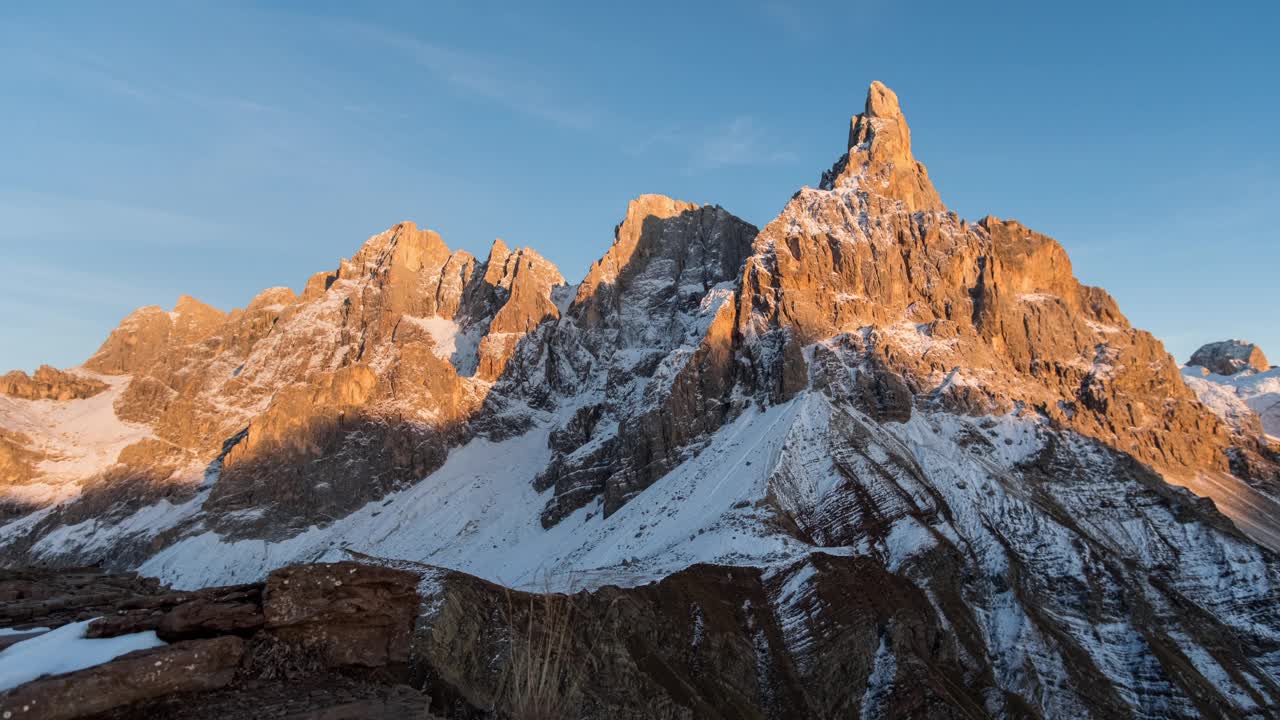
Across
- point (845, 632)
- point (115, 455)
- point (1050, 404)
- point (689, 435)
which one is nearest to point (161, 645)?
point (845, 632)

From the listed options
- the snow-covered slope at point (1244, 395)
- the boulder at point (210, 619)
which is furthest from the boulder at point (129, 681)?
the snow-covered slope at point (1244, 395)

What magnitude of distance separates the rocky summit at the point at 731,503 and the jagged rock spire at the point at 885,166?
71 centimetres

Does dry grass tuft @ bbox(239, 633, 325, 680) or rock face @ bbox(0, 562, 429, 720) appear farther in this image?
dry grass tuft @ bbox(239, 633, 325, 680)

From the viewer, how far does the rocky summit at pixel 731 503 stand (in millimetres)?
19875

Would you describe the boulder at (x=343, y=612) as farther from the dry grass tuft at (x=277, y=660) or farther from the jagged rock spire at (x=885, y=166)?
the jagged rock spire at (x=885, y=166)

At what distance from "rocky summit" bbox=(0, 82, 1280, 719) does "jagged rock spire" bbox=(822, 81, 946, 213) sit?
715 millimetres

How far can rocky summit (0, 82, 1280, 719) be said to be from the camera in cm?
1988

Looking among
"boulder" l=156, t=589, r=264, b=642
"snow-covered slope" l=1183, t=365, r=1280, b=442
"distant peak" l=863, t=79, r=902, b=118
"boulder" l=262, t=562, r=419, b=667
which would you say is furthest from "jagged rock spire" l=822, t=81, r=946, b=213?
"boulder" l=156, t=589, r=264, b=642

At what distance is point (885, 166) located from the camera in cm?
14712

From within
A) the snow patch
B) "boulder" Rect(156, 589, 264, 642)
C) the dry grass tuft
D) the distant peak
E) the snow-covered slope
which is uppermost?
the distant peak

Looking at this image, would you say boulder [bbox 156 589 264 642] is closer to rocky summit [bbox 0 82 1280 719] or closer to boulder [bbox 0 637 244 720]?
rocky summit [bbox 0 82 1280 719]

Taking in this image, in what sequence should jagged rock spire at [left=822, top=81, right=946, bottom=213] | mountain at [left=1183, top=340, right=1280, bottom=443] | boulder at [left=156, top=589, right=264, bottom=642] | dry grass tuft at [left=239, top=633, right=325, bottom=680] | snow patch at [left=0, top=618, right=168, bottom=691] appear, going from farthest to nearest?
jagged rock spire at [left=822, top=81, right=946, bottom=213]
mountain at [left=1183, top=340, right=1280, bottom=443]
dry grass tuft at [left=239, top=633, right=325, bottom=680]
boulder at [left=156, top=589, right=264, bottom=642]
snow patch at [left=0, top=618, right=168, bottom=691]

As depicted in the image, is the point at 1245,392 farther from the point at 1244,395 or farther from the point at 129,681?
the point at 129,681

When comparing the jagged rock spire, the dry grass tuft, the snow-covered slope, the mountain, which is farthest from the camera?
the jagged rock spire
